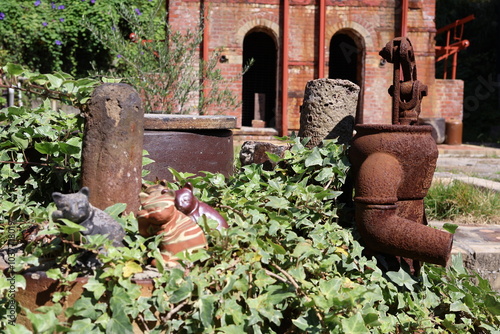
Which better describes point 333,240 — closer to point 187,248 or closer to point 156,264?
point 187,248

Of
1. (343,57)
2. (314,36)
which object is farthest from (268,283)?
(343,57)

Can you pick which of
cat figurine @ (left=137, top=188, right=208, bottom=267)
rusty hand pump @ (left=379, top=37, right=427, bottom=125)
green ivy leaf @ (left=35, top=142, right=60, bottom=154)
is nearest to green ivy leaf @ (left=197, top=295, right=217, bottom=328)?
cat figurine @ (left=137, top=188, right=208, bottom=267)

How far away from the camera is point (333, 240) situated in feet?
8.57

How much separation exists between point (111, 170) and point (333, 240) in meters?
1.08

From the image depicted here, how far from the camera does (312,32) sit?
38.4 feet

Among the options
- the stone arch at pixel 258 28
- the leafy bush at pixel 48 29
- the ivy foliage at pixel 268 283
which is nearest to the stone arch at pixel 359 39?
the stone arch at pixel 258 28

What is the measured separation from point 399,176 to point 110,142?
1.38m

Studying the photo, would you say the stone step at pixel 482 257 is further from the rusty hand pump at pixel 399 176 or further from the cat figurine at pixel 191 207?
the cat figurine at pixel 191 207

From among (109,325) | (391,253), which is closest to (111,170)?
(109,325)

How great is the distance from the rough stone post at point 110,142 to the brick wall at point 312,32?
29.8 ft

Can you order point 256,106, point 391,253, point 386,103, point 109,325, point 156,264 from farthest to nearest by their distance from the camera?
1. point 256,106
2. point 386,103
3. point 391,253
4. point 156,264
5. point 109,325

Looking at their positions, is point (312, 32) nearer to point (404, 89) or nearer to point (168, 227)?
point (404, 89)

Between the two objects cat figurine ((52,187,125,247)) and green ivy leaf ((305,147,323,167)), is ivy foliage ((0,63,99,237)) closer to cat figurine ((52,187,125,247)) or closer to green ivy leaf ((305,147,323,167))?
cat figurine ((52,187,125,247))

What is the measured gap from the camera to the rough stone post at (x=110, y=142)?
2365 mm
